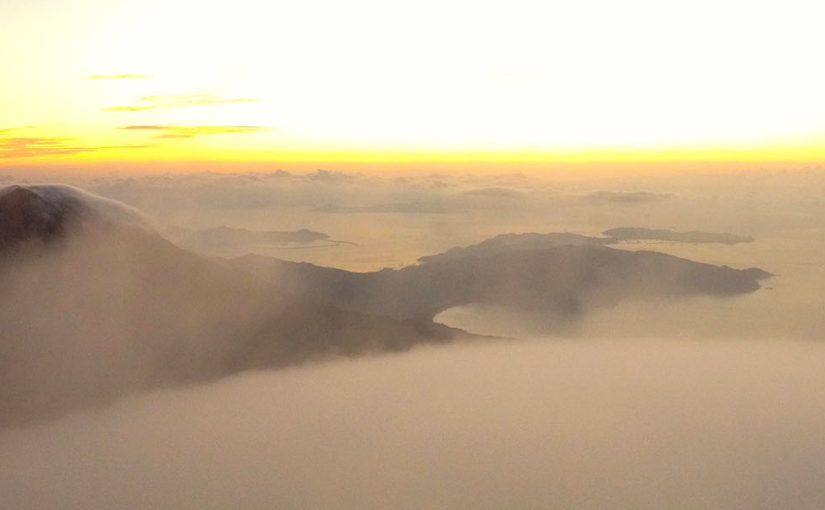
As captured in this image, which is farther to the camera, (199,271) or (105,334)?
(199,271)

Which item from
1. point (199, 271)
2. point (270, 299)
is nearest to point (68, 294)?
point (199, 271)

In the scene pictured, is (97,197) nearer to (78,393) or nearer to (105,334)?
(105,334)

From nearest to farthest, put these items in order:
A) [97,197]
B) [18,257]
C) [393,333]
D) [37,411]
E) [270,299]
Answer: [37,411]
[18,257]
[97,197]
[270,299]
[393,333]

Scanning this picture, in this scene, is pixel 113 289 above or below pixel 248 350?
above

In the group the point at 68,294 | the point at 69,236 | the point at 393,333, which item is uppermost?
the point at 69,236

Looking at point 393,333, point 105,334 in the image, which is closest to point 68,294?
point 105,334

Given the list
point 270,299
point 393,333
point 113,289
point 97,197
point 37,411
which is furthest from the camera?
point 393,333

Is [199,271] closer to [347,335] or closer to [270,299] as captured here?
[270,299]
